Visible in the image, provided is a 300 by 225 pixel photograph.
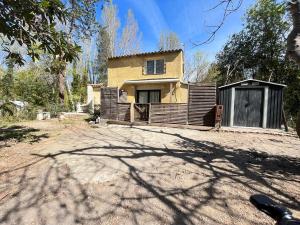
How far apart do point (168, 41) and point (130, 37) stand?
5430mm

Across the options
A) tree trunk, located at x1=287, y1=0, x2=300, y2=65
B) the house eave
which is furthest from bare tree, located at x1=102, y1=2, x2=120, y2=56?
tree trunk, located at x1=287, y1=0, x2=300, y2=65

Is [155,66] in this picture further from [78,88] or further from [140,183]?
[140,183]

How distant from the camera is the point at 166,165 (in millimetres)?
→ 4879

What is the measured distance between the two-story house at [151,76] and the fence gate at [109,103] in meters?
3.12

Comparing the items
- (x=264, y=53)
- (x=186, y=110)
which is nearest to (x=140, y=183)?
(x=186, y=110)

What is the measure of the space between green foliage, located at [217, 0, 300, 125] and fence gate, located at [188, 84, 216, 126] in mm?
10328

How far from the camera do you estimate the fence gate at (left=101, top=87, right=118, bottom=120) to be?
1234cm

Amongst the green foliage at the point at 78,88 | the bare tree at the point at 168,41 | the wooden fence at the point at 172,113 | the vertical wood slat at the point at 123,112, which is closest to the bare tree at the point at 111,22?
the bare tree at the point at 168,41

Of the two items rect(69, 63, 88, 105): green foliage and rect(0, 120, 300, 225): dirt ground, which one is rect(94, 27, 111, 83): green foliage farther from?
rect(0, 120, 300, 225): dirt ground

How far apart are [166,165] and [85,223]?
248 centimetres

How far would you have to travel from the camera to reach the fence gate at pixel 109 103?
12.3 meters

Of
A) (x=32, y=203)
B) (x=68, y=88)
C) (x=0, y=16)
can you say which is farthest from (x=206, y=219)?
(x=68, y=88)

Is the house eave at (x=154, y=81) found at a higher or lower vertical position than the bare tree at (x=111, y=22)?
lower

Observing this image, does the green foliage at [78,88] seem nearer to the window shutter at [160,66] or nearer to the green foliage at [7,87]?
the green foliage at [7,87]
